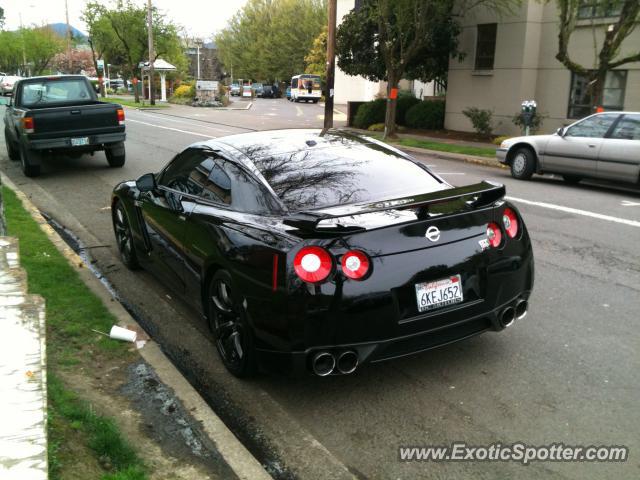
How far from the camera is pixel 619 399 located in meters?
4.03

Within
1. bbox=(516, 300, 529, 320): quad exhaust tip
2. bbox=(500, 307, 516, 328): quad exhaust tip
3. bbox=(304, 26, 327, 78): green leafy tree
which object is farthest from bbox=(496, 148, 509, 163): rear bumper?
bbox=(304, 26, 327, 78): green leafy tree

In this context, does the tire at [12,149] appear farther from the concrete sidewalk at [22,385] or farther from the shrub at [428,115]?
the shrub at [428,115]

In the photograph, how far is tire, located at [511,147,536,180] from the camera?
13531 millimetres

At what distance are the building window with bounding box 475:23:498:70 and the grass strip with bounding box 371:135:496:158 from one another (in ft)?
13.8

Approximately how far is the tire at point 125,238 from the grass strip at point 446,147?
13046mm

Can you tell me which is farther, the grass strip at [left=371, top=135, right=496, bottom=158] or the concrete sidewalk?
the grass strip at [left=371, top=135, right=496, bottom=158]

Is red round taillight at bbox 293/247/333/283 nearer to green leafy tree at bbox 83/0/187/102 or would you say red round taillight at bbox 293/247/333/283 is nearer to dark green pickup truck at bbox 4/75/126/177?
dark green pickup truck at bbox 4/75/126/177

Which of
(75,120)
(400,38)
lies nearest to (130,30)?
(400,38)

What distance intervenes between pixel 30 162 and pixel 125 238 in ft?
23.2

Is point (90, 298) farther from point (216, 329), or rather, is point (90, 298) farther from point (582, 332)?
point (582, 332)

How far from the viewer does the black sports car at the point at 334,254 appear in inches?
145

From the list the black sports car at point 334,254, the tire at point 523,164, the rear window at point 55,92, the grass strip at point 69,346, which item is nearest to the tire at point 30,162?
the rear window at point 55,92

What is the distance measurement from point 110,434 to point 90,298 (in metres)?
2.40

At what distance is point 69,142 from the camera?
12.7 metres
